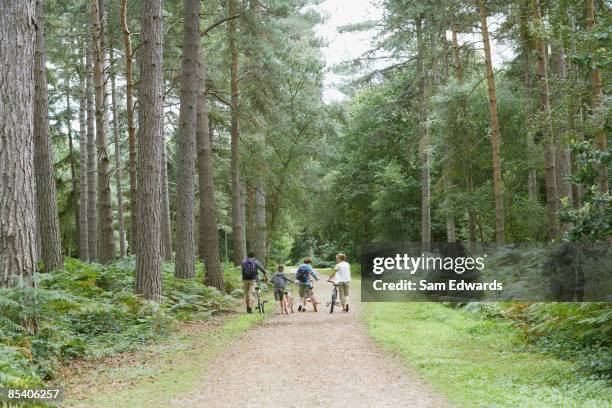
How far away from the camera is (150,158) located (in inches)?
505

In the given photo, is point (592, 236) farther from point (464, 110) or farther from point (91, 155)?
point (91, 155)

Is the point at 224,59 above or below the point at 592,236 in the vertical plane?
above

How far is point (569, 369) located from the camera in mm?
8234

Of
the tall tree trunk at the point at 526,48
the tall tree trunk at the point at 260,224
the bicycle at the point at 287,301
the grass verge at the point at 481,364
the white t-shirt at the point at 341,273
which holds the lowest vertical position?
the grass verge at the point at 481,364

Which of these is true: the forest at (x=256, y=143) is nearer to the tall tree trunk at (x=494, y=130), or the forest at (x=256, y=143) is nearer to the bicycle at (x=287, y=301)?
the tall tree trunk at (x=494, y=130)

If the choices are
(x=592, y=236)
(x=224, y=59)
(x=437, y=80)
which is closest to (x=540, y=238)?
(x=437, y=80)

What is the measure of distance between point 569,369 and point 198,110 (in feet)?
45.1

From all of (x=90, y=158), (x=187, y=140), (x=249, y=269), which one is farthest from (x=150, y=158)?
(x=90, y=158)

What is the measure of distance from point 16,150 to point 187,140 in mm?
8031

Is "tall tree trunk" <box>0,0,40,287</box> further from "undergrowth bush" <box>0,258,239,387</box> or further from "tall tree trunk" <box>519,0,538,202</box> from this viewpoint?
"tall tree trunk" <box>519,0,538,202</box>

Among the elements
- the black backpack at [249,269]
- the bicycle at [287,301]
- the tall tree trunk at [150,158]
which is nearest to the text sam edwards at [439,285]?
the bicycle at [287,301]

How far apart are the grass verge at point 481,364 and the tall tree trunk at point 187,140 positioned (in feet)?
17.7

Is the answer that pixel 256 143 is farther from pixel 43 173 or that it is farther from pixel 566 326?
pixel 566 326

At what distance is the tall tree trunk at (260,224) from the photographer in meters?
27.2
